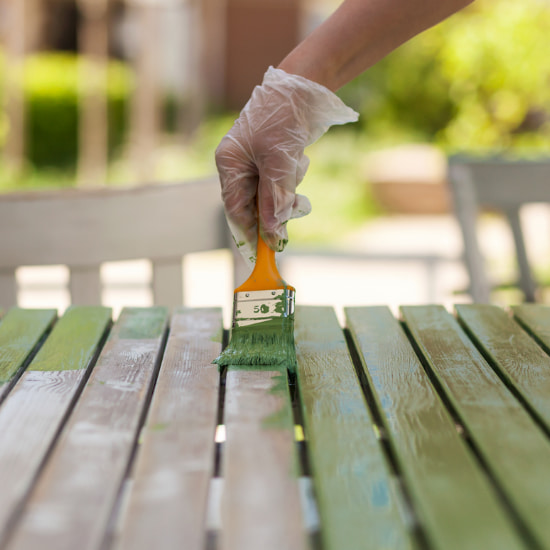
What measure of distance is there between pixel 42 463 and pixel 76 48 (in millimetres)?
14416

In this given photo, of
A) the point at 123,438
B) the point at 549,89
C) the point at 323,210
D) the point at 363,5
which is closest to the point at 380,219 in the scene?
the point at 323,210

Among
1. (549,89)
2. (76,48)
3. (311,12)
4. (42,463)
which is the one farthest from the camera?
(311,12)

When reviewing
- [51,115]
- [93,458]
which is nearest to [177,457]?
[93,458]

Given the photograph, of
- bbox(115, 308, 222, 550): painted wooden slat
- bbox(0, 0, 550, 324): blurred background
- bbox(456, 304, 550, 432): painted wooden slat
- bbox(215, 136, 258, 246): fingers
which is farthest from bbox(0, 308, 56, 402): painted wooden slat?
bbox(0, 0, 550, 324): blurred background

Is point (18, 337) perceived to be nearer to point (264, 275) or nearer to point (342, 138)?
point (264, 275)

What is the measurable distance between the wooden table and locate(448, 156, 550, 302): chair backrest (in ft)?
4.96

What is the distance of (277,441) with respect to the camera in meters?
1.01

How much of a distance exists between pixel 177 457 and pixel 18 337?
72 cm

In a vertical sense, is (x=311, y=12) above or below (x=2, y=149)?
above

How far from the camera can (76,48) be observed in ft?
46.1

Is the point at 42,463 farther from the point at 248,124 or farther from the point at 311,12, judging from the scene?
the point at 311,12

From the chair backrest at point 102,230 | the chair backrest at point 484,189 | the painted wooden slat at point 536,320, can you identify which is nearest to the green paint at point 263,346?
the painted wooden slat at point 536,320

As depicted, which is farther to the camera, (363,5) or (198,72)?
(198,72)

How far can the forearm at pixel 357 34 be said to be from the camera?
151 cm
